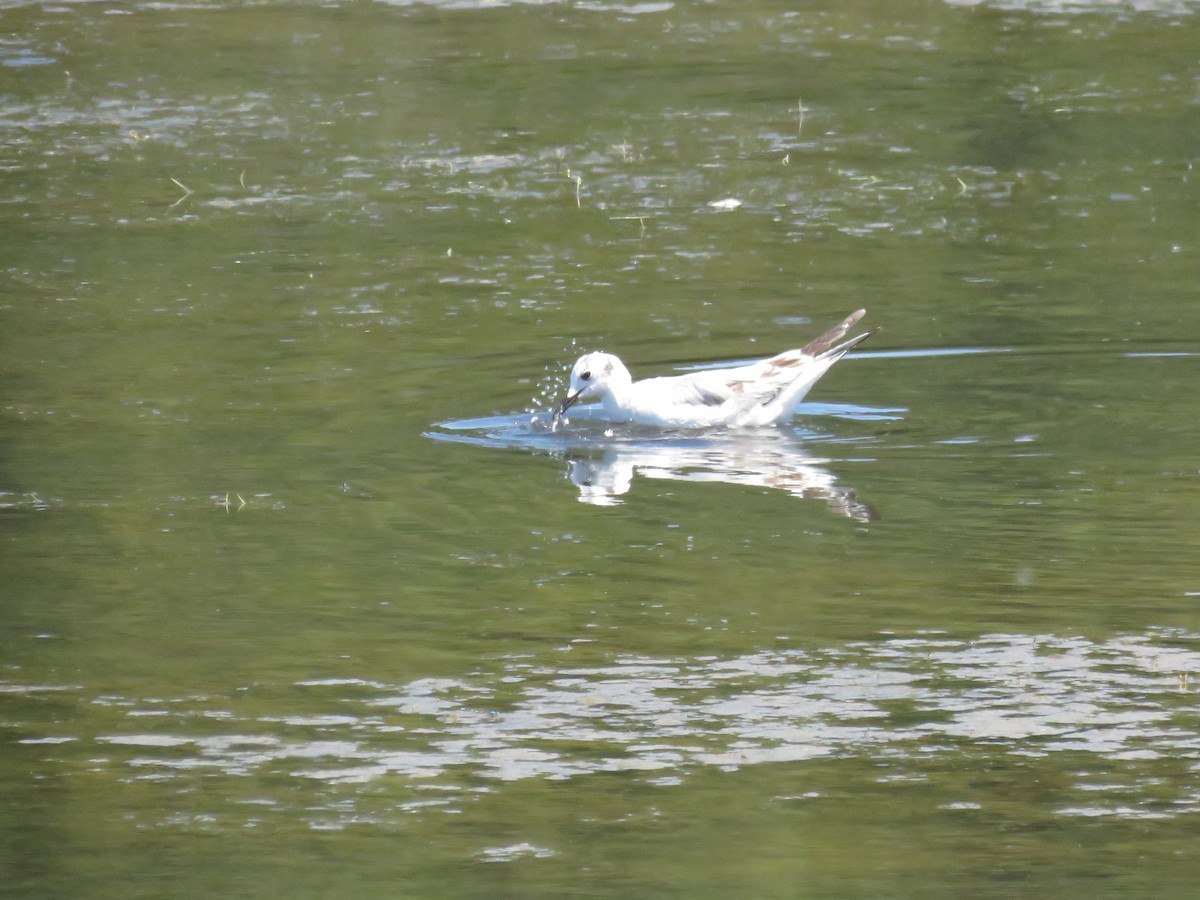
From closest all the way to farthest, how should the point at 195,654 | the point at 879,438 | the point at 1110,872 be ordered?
the point at 1110,872
the point at 195,654
the point at 879,438

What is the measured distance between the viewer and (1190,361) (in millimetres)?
11539

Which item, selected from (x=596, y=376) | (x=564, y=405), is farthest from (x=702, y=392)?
(x=564, y=405)

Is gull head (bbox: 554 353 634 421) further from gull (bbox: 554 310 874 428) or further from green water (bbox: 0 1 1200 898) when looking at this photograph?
green water (bbox: 0 1 1200 898)

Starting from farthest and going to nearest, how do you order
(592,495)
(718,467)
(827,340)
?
1. (827,340)
2. (718,467)
3. (592,495)

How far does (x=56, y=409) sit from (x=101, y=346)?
1.39m

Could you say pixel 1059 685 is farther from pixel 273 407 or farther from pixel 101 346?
pixel 101 346

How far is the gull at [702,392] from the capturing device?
10922 mm

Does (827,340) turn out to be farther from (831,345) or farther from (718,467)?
(718,467)

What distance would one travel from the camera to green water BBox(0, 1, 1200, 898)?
6.05 m

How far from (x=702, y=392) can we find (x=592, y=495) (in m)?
1.44

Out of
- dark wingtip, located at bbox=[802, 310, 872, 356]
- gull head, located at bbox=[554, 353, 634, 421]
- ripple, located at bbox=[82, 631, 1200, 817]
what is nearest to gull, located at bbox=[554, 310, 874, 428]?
gull head, located at bbox=[554, 353, 634, 421]

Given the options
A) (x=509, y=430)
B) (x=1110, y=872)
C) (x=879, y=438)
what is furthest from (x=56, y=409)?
(x=1110, y=872)

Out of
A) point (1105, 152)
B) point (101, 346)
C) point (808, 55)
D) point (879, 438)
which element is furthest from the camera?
point (808, 55)

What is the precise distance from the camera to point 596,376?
10930mm
